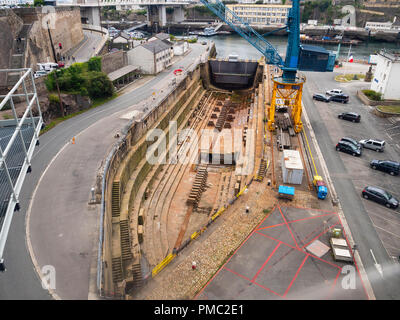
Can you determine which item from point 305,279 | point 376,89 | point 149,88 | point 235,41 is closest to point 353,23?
point 235,41

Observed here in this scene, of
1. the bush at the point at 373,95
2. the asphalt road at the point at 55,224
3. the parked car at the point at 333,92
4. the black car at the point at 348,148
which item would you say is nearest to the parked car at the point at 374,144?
the black car at the point at 348,148

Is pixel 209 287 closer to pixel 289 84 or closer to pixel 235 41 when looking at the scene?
pixel 289 84

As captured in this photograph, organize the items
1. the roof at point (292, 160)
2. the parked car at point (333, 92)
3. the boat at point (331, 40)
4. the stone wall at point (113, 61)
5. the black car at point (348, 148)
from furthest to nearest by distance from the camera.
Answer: the boat at point (331, 40) < the stone wall at point (113, 61) < the parked car at point (333, 92) < the black car at point (348, 148) < the roof at point (292, 160)

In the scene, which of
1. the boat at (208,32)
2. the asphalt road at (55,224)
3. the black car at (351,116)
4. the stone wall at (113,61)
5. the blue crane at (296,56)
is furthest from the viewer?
the boat at (208,32)

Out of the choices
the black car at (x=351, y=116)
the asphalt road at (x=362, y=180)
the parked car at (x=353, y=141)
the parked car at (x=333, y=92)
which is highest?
the parked car at (x=333, y=92)

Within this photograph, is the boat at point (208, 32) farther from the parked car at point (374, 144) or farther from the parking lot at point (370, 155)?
the parked car at point (374, 144)

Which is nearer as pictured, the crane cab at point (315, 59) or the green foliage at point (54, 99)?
the green foliage at point (54, 99)

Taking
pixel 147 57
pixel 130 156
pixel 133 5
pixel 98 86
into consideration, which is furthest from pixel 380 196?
pixel 133 5

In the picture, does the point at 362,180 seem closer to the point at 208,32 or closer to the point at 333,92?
the point at 333,92
